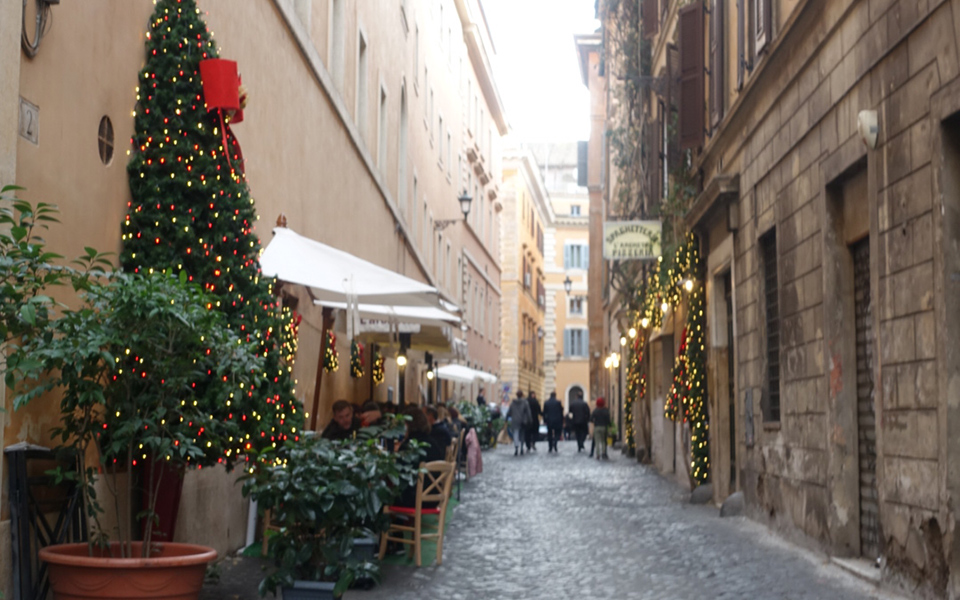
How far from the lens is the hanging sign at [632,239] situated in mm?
18703

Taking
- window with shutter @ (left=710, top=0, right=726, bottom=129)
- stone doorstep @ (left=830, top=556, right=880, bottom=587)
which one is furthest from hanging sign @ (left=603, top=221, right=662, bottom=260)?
stone doorstep @ (left=830, top=556, right=880, bottom=587)

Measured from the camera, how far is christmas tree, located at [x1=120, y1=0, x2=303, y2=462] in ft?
25.8

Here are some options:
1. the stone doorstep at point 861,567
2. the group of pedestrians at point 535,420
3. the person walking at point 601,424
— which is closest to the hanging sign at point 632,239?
the stone doorstep at point 861,567

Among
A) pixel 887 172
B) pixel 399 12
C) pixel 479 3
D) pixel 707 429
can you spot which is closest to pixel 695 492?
pixel 707 429

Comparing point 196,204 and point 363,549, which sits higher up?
point 196,204

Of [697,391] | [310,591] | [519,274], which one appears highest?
[519,274]

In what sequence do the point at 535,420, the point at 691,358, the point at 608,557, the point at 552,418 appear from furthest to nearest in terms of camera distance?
the point at 535,420
the point at 552,418
the point at 691,358
the point at 608,557

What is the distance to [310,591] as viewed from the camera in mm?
7410

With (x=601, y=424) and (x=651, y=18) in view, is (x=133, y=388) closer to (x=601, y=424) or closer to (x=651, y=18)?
(x=651, y=18)

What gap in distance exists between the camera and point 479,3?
140ft

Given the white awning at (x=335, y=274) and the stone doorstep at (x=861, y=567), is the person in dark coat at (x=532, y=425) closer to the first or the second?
the white awning at (x=335, y=274)

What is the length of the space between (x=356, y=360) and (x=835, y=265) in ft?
30.3

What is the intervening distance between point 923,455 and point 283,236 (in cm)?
584

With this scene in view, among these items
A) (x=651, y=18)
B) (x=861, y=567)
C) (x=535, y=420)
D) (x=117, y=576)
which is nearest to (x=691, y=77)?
(x=651, y=18)
